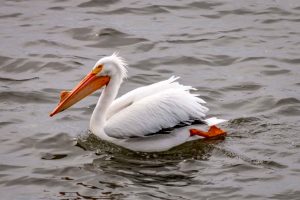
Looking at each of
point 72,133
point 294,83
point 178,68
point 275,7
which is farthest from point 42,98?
point 275,7

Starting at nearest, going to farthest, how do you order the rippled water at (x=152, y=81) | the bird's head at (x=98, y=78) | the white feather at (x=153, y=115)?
the rippled water at (x=152, y=81) → the white feather at (x=153, y=115) → the bird's head at (x=98, y=78)

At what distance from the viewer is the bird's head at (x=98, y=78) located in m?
7.21

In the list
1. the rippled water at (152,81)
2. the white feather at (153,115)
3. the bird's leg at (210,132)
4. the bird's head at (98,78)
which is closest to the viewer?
the rippled water at (152,81)

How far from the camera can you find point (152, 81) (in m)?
8.91

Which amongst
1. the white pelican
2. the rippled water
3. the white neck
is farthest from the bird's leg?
the white neck

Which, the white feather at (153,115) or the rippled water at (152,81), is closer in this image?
the rippled water at (152,81)

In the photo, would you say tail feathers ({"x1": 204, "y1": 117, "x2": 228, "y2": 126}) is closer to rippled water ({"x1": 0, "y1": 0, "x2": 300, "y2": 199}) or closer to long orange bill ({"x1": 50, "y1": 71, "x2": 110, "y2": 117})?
rippled water ({"x1": 0, "y1": 0, "x2": 300, "y2": 199})

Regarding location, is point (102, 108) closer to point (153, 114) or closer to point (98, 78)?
point (98, 78)

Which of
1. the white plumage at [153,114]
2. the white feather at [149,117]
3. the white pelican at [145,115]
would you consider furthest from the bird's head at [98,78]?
the white plumage at [153,114]

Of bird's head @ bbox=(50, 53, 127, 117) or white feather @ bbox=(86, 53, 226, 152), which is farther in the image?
bird's head @ bbox=(50, 53, 127, 117)

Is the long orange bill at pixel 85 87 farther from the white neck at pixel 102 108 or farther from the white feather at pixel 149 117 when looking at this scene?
the white feather at pixel 149 117

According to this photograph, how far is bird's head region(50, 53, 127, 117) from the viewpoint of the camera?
284 inches

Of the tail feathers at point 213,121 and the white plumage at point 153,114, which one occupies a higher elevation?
the white plumage at point 153,114

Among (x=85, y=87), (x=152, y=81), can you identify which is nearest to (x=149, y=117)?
(x=85, y=87)
